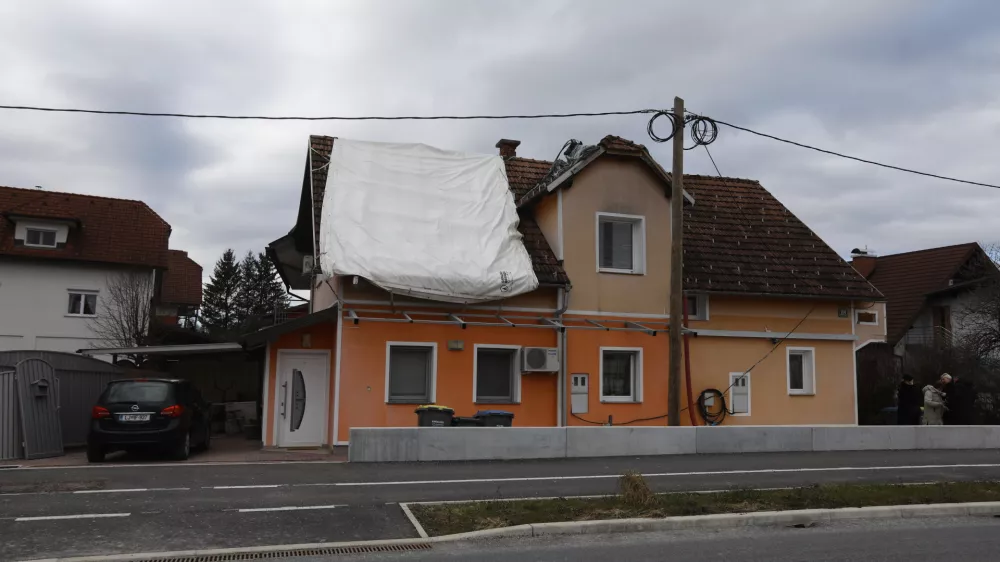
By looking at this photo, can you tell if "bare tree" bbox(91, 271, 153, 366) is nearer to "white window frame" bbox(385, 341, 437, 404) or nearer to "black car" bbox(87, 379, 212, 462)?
"white window frame" bbox(385, 341, 437, 404)

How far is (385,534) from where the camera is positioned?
8734mm

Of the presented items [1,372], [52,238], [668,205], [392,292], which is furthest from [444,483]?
[52,238]

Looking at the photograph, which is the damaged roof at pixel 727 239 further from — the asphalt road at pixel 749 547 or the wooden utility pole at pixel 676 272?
the asphalt road at pixel 749 547

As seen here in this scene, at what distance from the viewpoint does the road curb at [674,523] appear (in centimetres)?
785

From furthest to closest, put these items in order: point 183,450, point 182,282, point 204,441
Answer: point 182,282, point 204,441, point 183,450

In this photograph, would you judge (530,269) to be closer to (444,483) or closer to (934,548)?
(444,483)

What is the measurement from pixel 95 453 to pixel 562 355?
32.1 feet

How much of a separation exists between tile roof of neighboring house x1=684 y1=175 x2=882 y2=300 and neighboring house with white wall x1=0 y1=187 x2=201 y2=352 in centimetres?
2429

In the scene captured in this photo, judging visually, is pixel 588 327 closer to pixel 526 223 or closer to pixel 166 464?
pixel 526 223

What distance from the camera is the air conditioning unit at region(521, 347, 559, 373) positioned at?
61.3ft

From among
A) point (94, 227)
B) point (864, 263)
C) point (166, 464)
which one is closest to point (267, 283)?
point (94, 227)

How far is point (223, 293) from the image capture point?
7506cm

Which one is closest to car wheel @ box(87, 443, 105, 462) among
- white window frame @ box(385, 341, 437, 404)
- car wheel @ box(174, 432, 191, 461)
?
car wheel @ box(174, 432, 191, 461)

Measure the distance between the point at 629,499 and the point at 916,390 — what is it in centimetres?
1295
